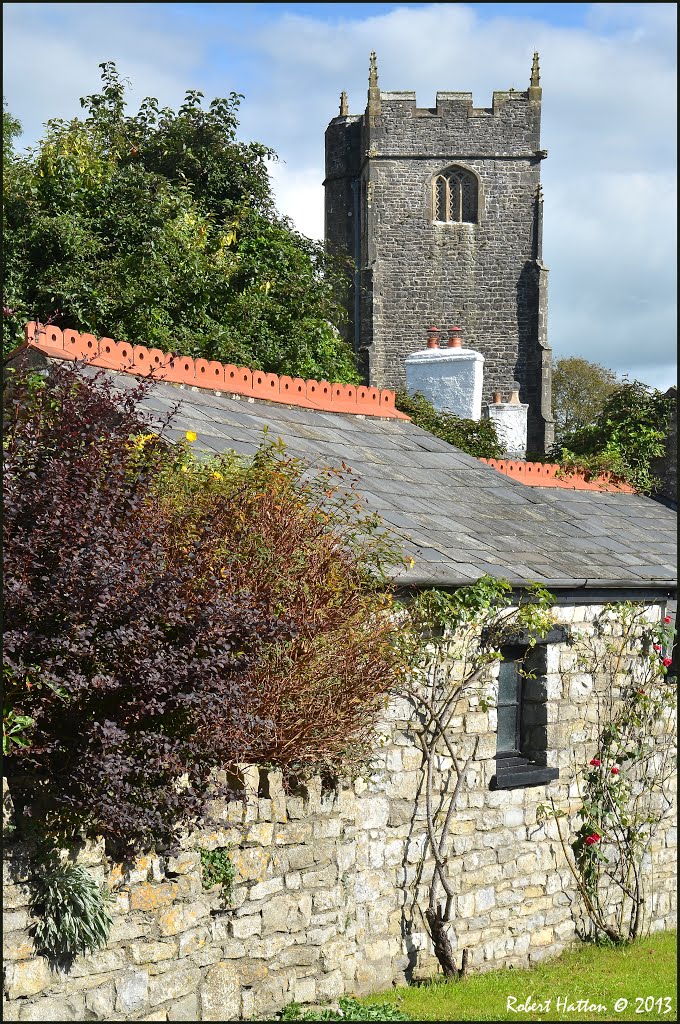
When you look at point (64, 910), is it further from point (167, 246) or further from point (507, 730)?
point (167, 246)

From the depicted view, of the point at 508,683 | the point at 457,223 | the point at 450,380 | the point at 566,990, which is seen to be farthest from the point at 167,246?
the point at 457,223

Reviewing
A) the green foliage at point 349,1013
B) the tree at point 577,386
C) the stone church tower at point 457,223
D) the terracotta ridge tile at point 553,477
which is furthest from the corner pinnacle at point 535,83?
the green foliage at point 349,1013

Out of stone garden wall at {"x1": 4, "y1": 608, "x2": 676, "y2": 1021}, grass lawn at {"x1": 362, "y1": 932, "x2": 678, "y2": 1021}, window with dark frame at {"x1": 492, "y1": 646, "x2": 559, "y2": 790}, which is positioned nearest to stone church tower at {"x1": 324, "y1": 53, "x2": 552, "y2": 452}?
window with dark frame at {"x1": 492, "y1": 646, "x2": 559, "y2": 790}

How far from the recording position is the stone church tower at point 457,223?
4072cm

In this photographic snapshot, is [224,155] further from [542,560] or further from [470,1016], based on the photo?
[470,1016]

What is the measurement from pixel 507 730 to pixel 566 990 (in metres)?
2.06

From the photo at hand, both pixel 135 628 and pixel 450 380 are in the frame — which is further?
pixel 450 380

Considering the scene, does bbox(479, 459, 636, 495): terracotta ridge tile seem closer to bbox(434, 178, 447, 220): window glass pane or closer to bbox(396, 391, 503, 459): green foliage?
bbox(396, 391, 503, 459): green foliage

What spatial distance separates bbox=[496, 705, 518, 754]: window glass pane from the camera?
31.3 ft

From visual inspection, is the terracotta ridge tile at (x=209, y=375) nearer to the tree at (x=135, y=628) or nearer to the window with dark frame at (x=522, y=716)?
the tree at (x=135, y=628)

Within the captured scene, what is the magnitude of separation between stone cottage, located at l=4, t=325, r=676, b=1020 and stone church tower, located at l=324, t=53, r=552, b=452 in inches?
1100

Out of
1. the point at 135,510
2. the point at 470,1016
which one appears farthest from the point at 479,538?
the point at 135,510

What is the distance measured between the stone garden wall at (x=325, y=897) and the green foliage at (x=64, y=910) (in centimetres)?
7

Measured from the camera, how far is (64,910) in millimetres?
5230
